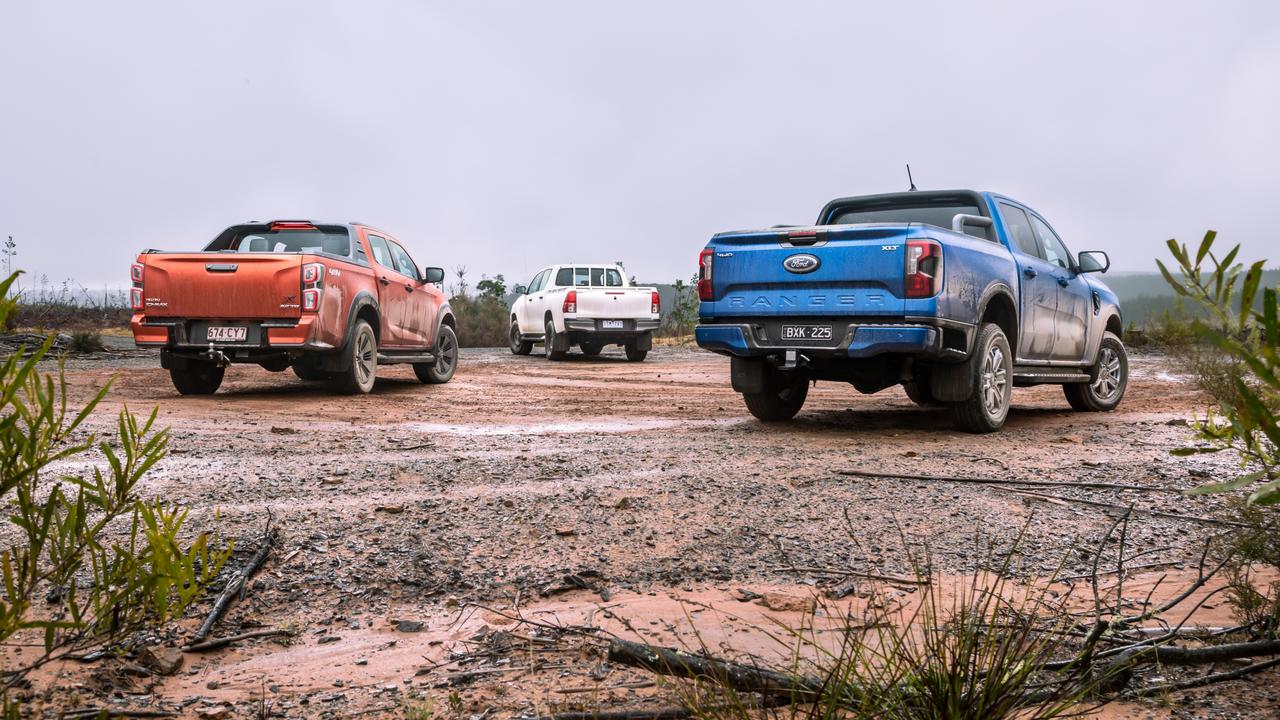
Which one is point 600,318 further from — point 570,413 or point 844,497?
point 844,497

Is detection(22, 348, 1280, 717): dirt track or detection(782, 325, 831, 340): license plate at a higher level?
detection(782, 325, 831, 340): license plate

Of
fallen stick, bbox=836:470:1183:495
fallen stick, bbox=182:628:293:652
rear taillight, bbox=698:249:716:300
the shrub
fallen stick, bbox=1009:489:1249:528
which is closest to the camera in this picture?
A: the shrub

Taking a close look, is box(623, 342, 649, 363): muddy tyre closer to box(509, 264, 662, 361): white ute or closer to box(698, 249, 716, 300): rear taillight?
box(509, 264, 662, 361): white ute

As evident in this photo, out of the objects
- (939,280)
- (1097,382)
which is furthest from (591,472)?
(1097,382)

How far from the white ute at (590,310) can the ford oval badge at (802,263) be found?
36.8ft

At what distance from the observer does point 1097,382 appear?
10.5 m

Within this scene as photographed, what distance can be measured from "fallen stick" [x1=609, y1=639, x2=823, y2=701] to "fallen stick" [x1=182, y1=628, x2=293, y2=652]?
1.27 meters

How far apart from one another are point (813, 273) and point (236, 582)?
16.5 ft

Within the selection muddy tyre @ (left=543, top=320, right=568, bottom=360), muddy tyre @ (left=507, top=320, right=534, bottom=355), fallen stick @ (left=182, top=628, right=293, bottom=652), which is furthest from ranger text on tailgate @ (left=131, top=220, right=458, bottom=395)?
muddy tyre @ (left=507, top=320, right=534, bottom=355)

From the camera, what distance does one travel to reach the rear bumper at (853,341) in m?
7.13

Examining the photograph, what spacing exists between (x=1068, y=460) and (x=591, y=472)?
3235mm

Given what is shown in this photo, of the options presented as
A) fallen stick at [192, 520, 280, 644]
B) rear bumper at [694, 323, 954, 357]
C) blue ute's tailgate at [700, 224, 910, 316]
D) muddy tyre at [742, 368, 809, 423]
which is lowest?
fallen stick at [192, 520, 280, 644]

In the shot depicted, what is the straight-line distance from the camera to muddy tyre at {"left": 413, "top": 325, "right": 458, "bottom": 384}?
1324cm

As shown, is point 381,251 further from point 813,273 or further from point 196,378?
point 813,273
